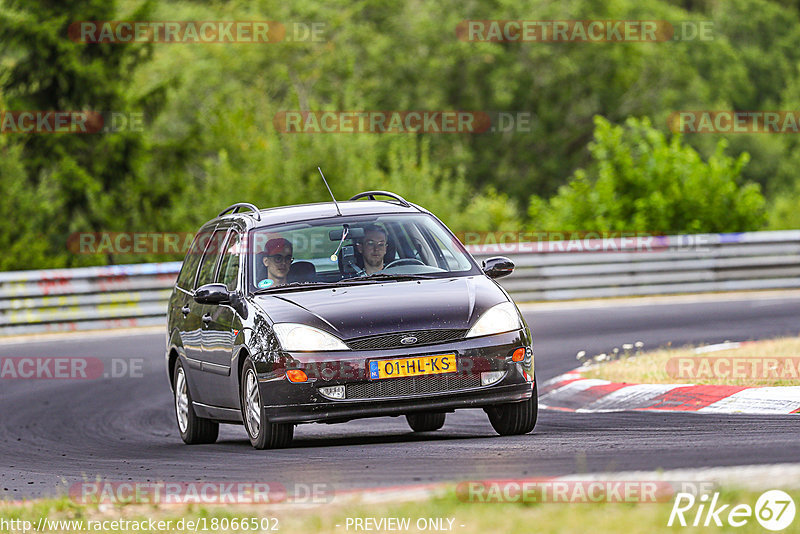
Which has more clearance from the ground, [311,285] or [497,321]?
[311,285]

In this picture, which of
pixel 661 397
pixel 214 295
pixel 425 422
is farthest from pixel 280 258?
pixel 661 397

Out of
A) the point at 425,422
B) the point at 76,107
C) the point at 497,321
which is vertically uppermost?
the point at 76,107

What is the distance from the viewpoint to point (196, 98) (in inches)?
2312

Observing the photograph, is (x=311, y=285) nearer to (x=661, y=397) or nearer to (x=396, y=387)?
(x=396, y=387)

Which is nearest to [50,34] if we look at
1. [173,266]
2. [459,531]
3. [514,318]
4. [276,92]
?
[173,266]

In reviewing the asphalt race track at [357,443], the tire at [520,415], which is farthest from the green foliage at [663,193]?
the tire at [520,415]

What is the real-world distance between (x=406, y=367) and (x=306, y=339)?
65 centimetres

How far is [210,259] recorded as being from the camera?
36.7 ft

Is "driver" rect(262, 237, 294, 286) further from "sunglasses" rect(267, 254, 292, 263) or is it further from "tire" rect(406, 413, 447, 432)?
"tire" rect(406, 413, 447, 432)

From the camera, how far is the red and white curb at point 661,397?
952 centimetres

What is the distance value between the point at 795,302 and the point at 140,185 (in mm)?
19696

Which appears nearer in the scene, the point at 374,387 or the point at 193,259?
the point at 374,387

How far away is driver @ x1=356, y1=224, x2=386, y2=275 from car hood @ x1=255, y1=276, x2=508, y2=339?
1.27 feet

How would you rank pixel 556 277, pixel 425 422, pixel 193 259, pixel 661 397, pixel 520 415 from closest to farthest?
pixel 520 415
pixel 661 397
pixel 425 422
pixel 193 259
pixel 556 277
